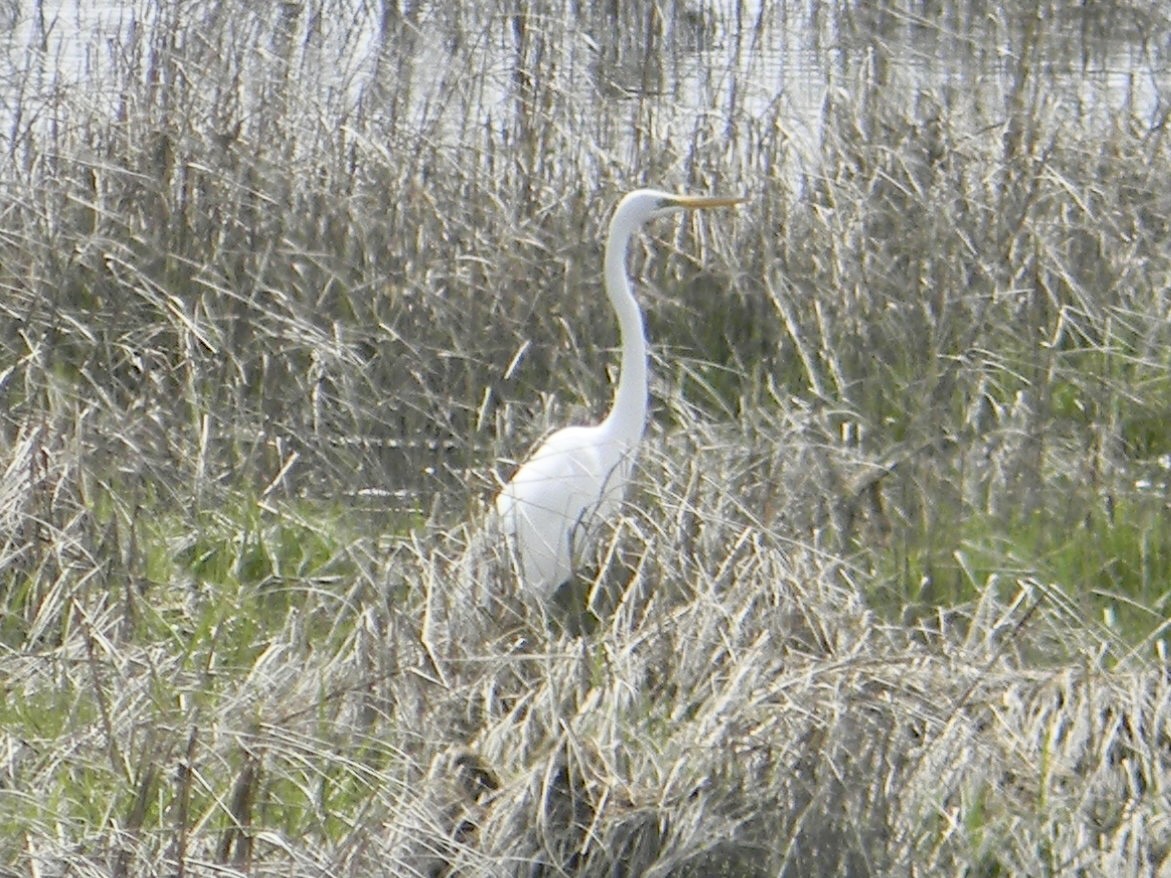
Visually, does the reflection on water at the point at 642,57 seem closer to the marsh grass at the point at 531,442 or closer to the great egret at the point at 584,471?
the marsh grass at the point at 531,442

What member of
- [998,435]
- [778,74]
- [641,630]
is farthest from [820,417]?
[778,74]

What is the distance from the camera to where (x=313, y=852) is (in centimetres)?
238

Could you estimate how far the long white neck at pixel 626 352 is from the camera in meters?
3.59

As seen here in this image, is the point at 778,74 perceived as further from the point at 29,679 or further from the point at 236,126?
the point at 29,679

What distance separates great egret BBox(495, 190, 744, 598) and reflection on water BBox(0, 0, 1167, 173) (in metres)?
1.11

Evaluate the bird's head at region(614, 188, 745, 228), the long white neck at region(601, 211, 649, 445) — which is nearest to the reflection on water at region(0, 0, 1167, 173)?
the bird's head at region(614, 188, 745, 228)

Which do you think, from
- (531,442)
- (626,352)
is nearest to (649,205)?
(626,352)

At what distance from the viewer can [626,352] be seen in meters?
3.64

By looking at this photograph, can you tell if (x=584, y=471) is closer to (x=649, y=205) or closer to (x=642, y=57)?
(x=649, y=205)

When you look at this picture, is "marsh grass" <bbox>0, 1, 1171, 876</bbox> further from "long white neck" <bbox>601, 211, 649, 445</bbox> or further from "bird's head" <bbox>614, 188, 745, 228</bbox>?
"bird's head" <bbox>614, 188, 745, 228</bbox>

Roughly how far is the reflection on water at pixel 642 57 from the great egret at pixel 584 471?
111 centimetres

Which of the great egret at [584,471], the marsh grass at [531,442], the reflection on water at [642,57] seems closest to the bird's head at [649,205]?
the great egret at [584,471]

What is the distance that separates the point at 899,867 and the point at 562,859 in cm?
41

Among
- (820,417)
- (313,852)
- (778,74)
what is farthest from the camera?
(778,74)
